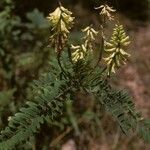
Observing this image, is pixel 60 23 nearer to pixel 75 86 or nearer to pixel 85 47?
pixel 85 47

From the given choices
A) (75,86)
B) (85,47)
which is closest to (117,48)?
(85,47)

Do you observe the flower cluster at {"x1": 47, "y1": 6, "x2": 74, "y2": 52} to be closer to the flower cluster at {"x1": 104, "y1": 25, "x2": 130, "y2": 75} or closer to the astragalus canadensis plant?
the astragalus canadensis plant

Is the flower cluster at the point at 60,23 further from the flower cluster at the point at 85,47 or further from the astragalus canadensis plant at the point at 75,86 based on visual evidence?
the flower cluster at the point at 85,47

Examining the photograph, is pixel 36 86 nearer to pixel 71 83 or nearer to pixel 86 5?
pixel 71 83

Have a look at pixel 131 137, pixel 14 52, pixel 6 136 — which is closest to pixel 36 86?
pixel 6 136

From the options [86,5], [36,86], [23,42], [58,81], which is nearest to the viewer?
[58,81]

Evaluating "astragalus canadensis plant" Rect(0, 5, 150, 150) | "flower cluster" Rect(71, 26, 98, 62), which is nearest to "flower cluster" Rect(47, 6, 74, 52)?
"astragalus canadensis plant" Rect(0, 5, 150, 150)

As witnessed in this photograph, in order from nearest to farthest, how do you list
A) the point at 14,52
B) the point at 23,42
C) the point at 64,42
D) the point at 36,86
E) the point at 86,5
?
1. the point at 64,42
2. the point at 36,86
3. the point at 14,52
4. the point at 23,42
5. the point at 86,5
